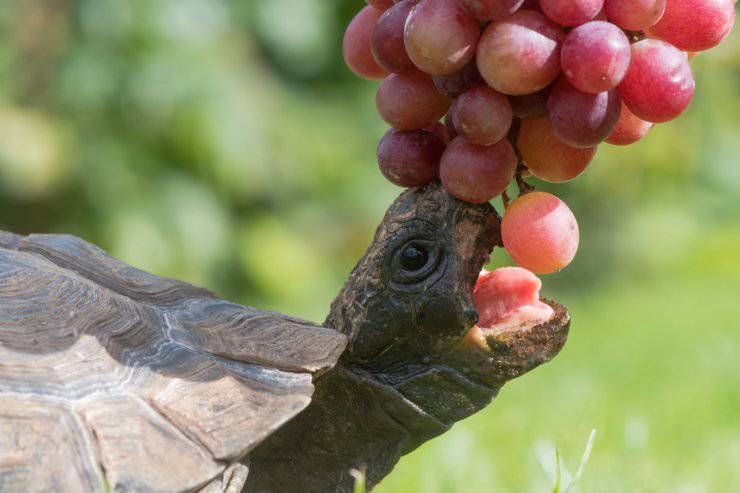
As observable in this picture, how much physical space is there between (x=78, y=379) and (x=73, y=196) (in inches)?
161

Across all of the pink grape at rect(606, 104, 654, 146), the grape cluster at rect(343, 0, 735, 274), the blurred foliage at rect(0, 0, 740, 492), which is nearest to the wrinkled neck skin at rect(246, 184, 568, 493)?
the grape cluster at rect(343, 0, 735, 274)

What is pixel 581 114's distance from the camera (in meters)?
1.15

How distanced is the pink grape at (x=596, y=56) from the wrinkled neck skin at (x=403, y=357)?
1.09ft

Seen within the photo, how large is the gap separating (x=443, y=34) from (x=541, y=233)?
29 centimetres

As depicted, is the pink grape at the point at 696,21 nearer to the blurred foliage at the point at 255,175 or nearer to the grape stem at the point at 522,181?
the grape stem at the point at 522,181

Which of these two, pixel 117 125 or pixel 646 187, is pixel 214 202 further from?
pixel 646 187

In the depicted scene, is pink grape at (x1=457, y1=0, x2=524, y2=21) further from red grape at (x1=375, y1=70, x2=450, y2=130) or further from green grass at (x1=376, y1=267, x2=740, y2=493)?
green grass at (x1=376, y1=267, x2=740, y2=493)

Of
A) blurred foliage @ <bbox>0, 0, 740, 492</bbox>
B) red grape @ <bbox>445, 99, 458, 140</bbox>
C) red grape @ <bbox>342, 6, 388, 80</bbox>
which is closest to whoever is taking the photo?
red grape @ <bbox>445, 99, 458, 140</bbox>

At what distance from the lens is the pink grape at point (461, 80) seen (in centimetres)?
123

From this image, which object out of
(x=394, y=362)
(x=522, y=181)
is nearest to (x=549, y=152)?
(x=522, y=181)

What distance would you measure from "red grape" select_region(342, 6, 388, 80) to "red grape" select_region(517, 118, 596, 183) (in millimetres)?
273

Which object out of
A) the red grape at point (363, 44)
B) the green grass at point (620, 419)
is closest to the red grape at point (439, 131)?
the red grape at point (363, 44)

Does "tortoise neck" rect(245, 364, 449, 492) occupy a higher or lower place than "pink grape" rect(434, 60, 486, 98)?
lower

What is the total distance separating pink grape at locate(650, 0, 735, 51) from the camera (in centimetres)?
116
